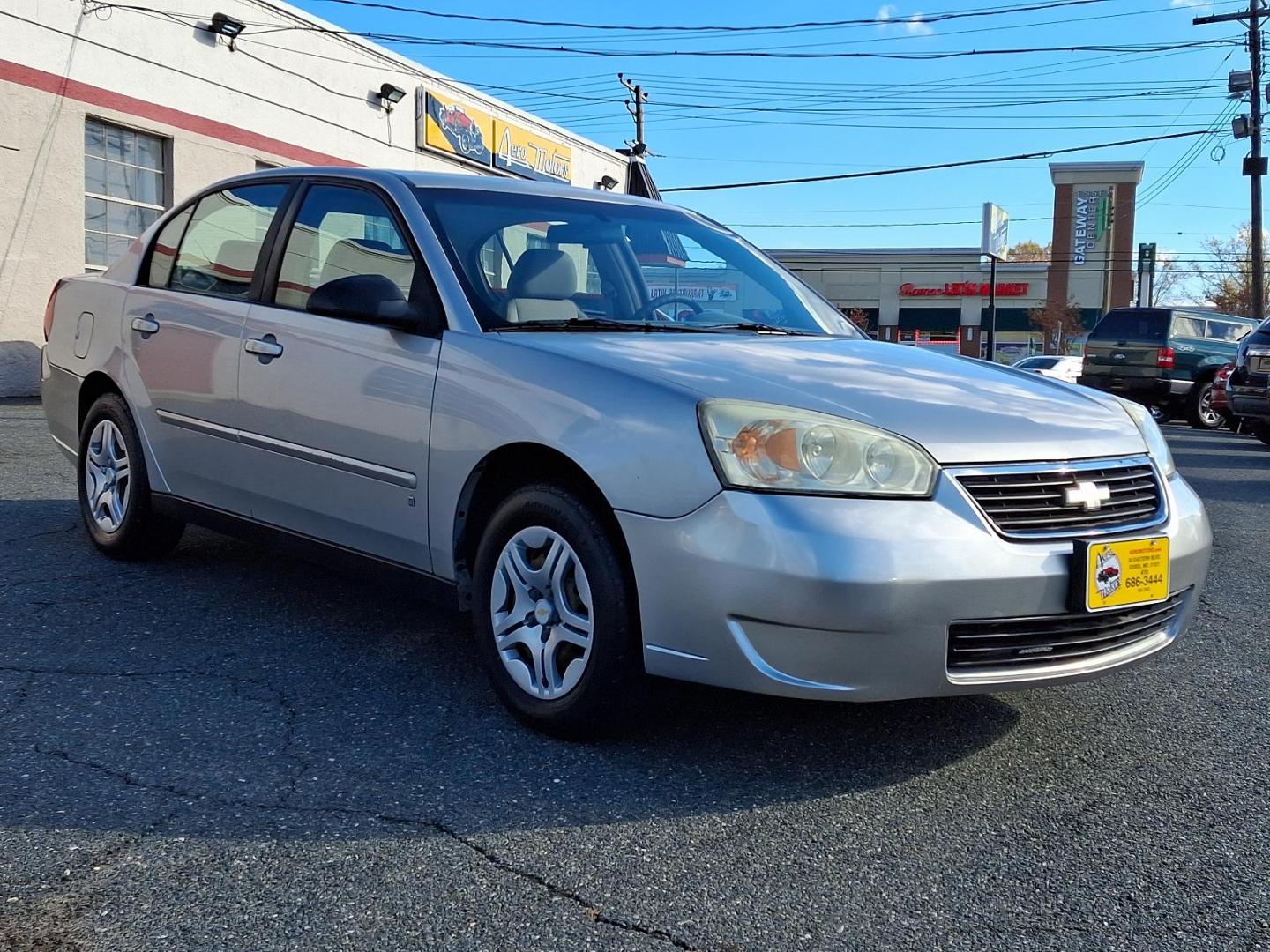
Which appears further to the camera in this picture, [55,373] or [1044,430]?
[55,373]

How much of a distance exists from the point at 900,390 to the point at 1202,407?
16.5m

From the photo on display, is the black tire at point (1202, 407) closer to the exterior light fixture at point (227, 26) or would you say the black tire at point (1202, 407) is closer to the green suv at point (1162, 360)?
the green suv at point (1162, 360)

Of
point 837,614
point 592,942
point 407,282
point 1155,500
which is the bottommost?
point 592,942

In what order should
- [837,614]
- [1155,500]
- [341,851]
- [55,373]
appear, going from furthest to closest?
[55,373], [1155,500], [837,614], [341,851]

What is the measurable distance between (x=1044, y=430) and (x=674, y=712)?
127 cm

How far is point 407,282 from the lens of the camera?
391cm

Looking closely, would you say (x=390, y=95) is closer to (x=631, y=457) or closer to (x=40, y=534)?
(x=40, y=534)

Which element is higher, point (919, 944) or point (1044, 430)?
point (1044, 430)

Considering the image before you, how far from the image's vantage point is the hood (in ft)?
10.0

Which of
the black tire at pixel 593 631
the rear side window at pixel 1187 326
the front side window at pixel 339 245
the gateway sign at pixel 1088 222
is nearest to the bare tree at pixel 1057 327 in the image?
the gateway sign at pixel 1088 222

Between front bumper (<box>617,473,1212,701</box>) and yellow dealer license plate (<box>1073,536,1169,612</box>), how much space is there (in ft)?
0.14

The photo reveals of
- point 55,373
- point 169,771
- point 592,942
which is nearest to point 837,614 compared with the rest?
point 592,942

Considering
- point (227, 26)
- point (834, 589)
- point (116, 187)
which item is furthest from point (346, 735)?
point (227, 26)

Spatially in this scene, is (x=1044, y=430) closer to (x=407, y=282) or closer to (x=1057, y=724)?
(x=1057, y=724)
